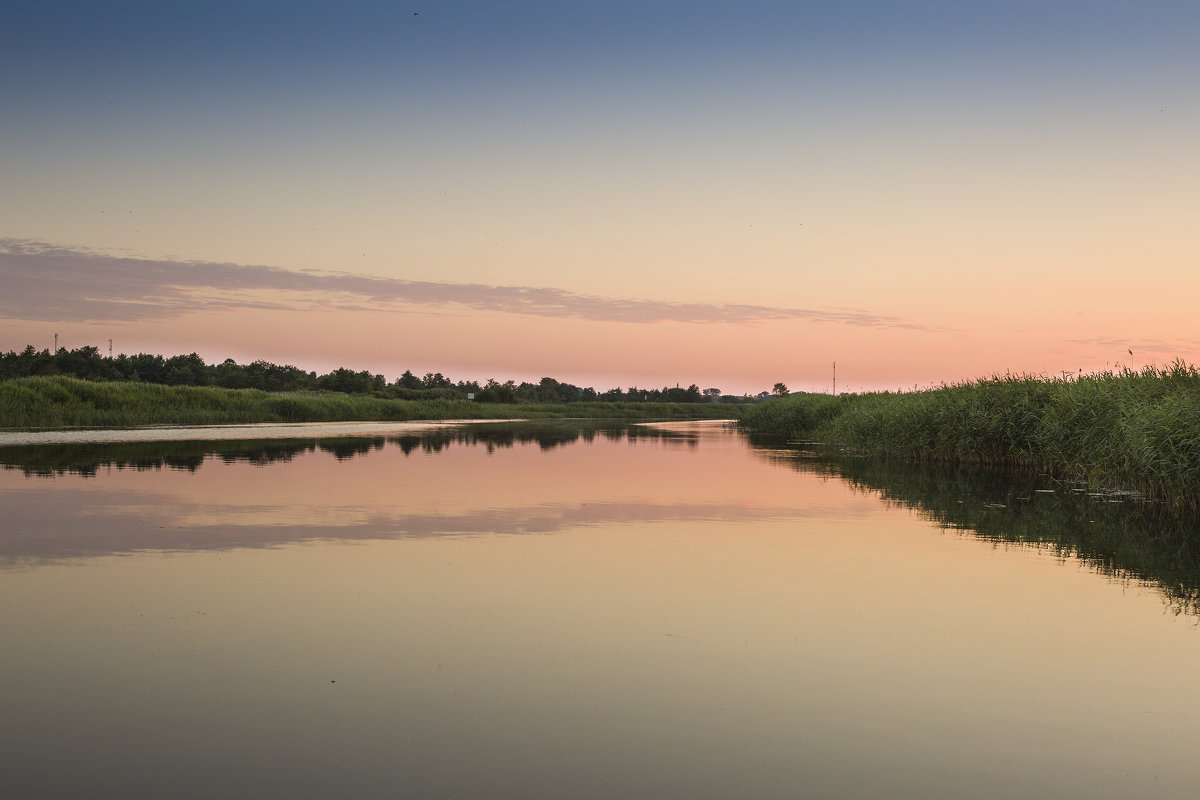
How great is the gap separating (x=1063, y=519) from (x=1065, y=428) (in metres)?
6.62

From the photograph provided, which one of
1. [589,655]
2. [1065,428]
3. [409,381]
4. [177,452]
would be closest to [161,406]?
Result: [177,452]

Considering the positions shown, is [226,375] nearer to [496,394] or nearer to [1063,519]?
[496,394]

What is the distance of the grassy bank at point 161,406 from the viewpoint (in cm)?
4153

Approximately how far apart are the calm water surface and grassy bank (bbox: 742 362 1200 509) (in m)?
2.38

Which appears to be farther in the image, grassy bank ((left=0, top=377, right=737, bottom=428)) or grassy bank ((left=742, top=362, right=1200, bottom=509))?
grassy bank ((left=0, top=377, right=737, bottom=428))

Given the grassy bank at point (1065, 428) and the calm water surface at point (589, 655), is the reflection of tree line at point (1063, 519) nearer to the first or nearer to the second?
the calm water surface at point (589, 655)

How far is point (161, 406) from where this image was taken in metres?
50.0

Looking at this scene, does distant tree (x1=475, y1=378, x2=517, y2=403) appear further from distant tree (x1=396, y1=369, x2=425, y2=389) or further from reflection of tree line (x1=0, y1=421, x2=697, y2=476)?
reflection of tree line (x1=0, y1=421, x2=697, y2=476)

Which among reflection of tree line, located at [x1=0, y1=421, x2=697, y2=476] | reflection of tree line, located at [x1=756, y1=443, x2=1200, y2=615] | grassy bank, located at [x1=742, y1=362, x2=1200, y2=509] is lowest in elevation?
reflection of tree line, located at [x1=0, y1=421, x2=697, y2=476]

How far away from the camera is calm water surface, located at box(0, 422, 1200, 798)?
176 inches

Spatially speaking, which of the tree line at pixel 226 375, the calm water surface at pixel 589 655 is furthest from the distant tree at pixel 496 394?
the calm water surface at pixel 589 655

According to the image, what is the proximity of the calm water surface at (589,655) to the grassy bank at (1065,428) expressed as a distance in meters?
2.38

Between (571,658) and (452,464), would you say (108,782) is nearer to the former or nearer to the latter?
(571,658)

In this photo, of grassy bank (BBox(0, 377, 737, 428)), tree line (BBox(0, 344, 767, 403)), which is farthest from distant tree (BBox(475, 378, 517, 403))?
grassy bank (BBox(0, 377, 737, 428))
